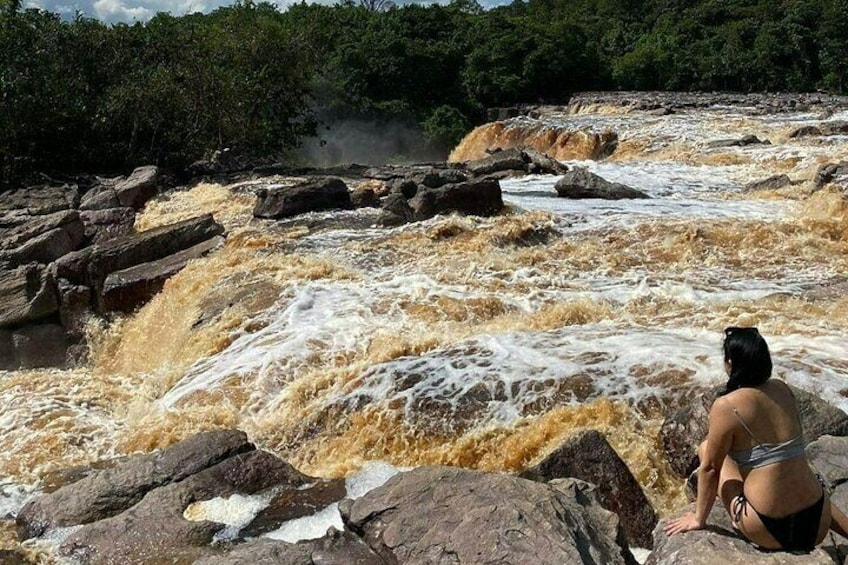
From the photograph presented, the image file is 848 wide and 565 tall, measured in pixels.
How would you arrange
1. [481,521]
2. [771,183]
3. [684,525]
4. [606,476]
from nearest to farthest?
[684,525], [481,521], [606,476], [771,183]

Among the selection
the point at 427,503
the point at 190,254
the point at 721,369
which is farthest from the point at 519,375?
the point at 190,254

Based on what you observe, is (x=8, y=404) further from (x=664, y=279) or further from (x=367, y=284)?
(x=664, y=279)

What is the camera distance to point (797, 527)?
3.64 metres

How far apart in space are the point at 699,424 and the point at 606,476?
0.84 m

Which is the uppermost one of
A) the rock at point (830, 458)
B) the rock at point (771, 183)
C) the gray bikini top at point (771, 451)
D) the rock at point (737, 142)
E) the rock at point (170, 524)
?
the gray bikini top at point (771, 451)

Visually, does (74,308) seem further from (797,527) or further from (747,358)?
(797,527)

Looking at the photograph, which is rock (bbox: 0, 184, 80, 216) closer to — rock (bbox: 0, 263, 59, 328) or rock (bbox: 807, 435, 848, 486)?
rock (bbox: 0, 263, 59, 328)

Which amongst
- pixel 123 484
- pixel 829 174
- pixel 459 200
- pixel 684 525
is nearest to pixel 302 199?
pixel 459 200

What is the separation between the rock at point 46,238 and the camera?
1303 centimetres

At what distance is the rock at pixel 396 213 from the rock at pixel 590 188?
11.1 feet

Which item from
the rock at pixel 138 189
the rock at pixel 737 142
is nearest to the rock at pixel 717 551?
the rock at pixel 138 189

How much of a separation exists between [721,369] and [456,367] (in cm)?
231

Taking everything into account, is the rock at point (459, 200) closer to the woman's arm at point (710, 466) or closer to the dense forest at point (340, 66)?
the woman's arm at point (710, 466)

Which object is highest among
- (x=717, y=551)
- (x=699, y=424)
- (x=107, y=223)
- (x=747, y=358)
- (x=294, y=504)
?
(x=747, y=358)
